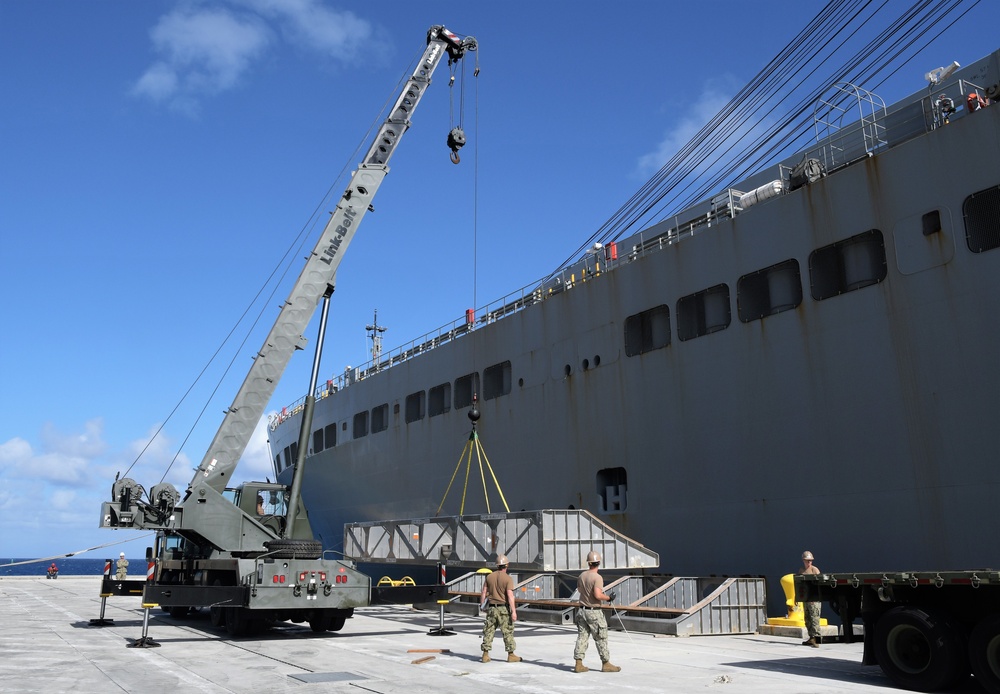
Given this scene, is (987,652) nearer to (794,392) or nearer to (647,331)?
(794,392)

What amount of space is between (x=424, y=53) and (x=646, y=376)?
32.3ft

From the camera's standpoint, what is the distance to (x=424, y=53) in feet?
68.2

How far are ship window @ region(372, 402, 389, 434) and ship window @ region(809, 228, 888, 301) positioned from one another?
1794cm

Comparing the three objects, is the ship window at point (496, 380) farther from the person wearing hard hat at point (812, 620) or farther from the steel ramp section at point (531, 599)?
the person wearing hard hat at point (812, 620)

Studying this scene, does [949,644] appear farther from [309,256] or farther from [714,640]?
[309,256]

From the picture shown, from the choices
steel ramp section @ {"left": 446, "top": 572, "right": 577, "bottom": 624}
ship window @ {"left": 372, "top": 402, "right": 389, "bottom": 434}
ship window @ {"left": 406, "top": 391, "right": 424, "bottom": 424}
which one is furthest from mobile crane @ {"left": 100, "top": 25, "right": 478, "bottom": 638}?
ship window @ {"left": 372, "top": 402, "right": 389, "bottom": 434}

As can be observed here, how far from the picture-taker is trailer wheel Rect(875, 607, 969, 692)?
26.8 ft

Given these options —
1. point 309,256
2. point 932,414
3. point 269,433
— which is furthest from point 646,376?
point 269,433

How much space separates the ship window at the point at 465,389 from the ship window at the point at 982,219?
14.7 m

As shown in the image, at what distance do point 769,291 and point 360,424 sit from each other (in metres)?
19.3

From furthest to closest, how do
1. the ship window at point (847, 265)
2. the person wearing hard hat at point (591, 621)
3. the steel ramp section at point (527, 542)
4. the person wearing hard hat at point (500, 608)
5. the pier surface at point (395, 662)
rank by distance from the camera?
the steel ramp section at point (527, 542)
the ship window at point (847, 265)
the person wearing hard hat at point (500, 608)
the person wearing hard hat at point (591, 621)
the pier surface at point (395, 662)

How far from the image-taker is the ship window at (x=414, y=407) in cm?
2778

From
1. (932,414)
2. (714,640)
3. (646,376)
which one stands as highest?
(646,376)

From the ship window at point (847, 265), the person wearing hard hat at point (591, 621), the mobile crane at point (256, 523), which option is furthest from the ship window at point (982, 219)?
the mobile crane at point (256, 523)
